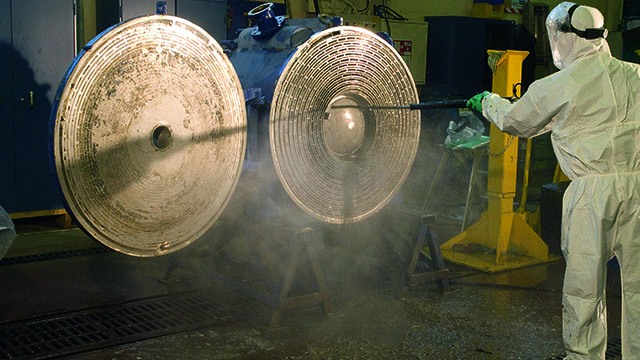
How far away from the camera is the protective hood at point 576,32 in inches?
112

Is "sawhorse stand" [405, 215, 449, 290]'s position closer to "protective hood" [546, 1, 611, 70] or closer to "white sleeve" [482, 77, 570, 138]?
"white sleeve" [482, 77, 570, 138]

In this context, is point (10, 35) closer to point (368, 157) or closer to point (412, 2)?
point (368, 157)

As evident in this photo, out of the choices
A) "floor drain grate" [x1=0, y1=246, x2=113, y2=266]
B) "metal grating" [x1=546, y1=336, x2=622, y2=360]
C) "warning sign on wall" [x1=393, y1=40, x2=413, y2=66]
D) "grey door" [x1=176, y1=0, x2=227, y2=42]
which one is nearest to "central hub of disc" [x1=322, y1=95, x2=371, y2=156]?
"metal grating" [x1=546, y1=336, x2=622, y2=360]

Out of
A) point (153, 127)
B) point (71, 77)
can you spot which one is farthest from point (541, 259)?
point (71, 77)

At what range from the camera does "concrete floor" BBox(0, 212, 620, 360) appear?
3062 millimetres

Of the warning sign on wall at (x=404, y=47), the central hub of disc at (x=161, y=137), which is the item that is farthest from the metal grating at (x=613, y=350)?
the warning sign on wall at (x=404, y=47)

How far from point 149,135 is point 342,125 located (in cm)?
111

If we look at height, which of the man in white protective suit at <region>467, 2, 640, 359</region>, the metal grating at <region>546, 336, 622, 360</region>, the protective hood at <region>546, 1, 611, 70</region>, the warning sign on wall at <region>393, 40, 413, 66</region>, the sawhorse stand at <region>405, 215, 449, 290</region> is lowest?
the metal grating at <region>546, 336, 622, 360</region>

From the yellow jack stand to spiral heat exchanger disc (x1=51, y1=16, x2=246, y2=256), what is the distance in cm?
190

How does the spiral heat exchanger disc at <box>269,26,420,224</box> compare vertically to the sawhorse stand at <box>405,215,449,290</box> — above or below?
above

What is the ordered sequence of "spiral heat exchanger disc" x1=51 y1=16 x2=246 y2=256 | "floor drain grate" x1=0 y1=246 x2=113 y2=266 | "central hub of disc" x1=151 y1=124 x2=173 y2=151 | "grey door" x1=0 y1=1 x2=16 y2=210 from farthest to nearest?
"grey door" x1=0 y1=1 x2=16 y2=210 < "floor drain grate" x1=0 y1=246 x2=113 y2=266 < "central hub of disc" x1=151 y1=124 x2=173 y2=151 < "spiral heat exchanger disc" x1=51 y1=16 x2=246 y2=256

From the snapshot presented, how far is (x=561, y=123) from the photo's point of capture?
111 inches

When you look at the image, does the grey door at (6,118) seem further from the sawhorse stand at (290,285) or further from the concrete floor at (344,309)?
the sawhorse stand at (290,285)

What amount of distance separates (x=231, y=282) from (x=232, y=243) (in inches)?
12.8
